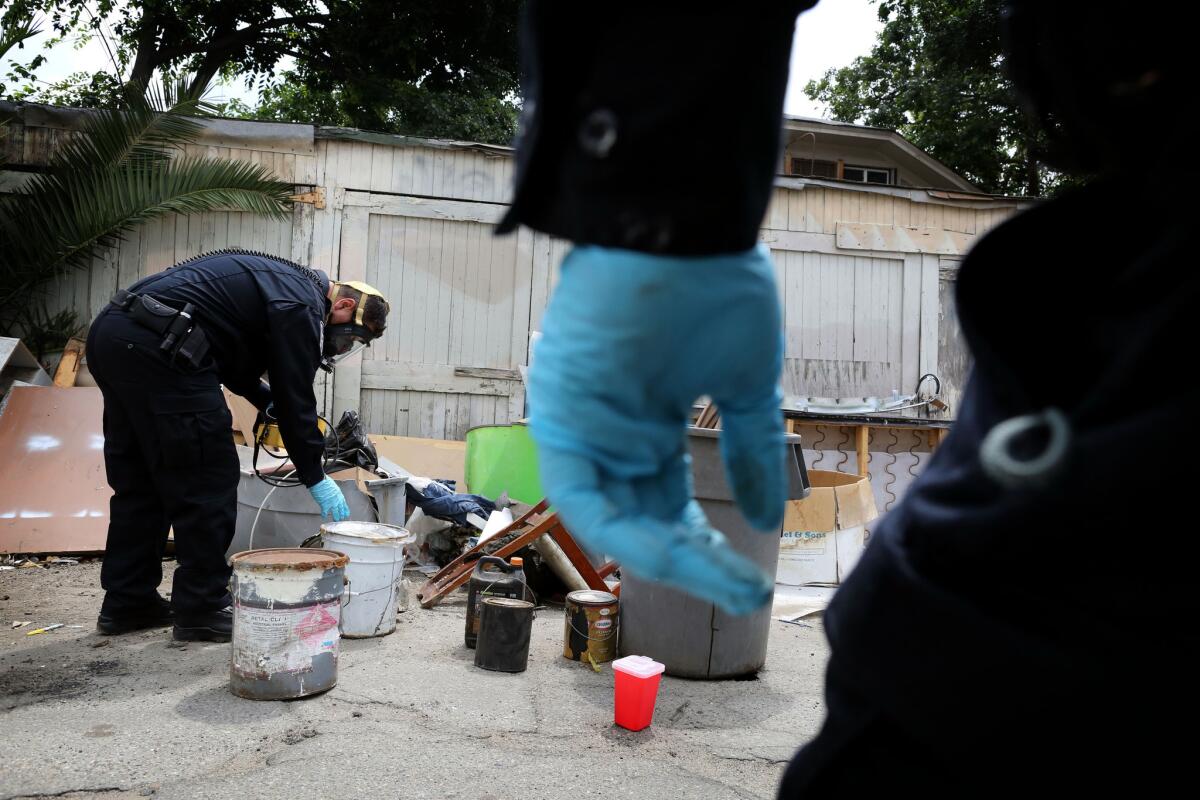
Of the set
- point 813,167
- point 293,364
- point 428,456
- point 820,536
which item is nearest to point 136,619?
point 293,364

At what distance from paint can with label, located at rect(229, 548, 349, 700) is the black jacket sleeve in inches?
28.0

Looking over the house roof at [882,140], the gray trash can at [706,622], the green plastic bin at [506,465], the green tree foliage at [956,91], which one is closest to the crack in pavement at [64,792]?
the gray trash can at [706,622]

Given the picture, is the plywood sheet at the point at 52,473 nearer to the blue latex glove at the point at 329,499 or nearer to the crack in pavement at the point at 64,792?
the blue latex glove at the point at 329,499

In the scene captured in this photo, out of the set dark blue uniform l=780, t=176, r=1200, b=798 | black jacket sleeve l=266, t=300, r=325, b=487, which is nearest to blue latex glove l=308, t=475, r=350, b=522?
black jacket sleeve l=266, t=300, r=325, b=487

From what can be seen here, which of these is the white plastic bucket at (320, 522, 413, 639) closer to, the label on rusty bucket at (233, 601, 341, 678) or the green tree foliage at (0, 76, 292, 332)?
the label on rusty bucket at (233, 601, 341, 678)

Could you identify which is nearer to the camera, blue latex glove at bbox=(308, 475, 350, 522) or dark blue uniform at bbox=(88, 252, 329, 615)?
dark blue uniform at bbox=(88, 252, 329, 615)

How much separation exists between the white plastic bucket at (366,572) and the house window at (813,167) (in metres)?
10.1

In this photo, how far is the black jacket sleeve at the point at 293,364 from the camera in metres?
3.83

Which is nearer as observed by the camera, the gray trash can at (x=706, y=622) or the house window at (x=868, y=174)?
the gray trash can at (x=706, y=622)

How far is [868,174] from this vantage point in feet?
42.9

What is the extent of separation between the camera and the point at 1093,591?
2.15 feet

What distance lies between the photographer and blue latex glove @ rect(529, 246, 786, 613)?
79cm

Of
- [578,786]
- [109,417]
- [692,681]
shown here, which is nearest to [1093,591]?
[578,786]

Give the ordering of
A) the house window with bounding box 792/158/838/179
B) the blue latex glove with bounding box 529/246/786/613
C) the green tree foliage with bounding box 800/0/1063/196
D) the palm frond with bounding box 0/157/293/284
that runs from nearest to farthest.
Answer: the blue latex glove with bounding box 529/246/786/613 → the palm frond with bounding box 0/157/293/284 → the house window with bounding box 792/158/838/179 → the green tree foliage with bounding box 800/0/1063/196
